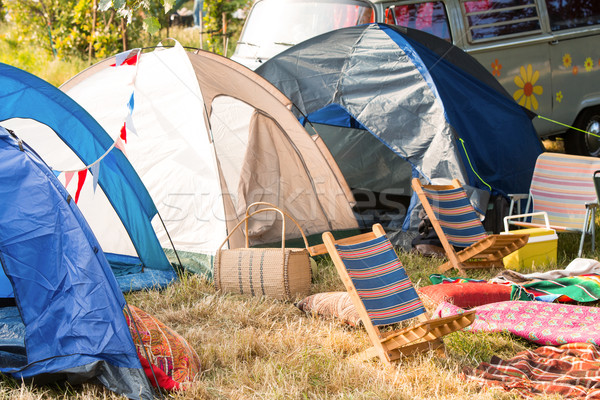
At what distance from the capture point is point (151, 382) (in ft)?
10.3

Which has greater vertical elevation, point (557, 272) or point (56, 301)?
point (56, 301)

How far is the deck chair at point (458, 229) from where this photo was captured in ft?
16.1

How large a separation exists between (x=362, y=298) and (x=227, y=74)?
2478mm

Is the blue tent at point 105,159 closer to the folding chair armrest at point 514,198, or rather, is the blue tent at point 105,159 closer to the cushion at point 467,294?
the cushion at point 467,294

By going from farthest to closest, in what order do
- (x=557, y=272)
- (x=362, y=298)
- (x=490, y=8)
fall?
(x=490, y=8)
(x=557, y=272)
(x=362, y=298)

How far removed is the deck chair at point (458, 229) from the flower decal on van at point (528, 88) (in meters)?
2.57

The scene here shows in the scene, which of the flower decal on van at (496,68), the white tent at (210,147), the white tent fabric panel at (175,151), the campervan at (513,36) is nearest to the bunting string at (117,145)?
the white tent at (210,147)

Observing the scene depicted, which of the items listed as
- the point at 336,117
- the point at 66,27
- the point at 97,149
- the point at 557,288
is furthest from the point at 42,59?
the point at 557,288

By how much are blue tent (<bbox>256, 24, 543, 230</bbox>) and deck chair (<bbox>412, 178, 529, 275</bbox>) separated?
0.32m

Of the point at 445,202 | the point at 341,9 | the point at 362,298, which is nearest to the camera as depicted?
the point at 362,298

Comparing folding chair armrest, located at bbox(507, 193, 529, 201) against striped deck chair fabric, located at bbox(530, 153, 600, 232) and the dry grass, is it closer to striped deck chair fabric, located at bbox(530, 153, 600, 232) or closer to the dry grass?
striped deck chair fabric, located at bbox(530, 153, 600, 232)

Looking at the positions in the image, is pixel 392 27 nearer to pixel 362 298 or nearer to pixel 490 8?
pixel 490 8

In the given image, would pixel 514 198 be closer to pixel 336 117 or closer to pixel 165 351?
pixel 336 117

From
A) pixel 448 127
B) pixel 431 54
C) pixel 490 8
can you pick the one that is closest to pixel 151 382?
pixel 448 127
